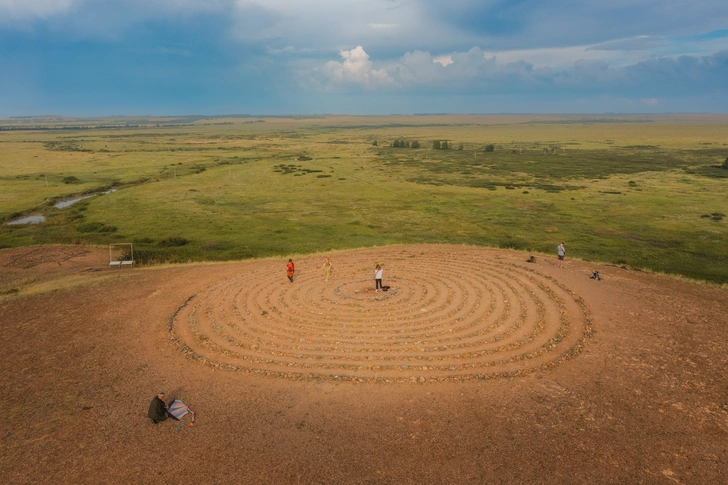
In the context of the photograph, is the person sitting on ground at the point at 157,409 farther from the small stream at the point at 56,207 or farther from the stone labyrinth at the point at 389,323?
the small stream at the point at 56,207

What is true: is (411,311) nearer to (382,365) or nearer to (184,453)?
(382,365)

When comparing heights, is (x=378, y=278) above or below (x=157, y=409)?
above

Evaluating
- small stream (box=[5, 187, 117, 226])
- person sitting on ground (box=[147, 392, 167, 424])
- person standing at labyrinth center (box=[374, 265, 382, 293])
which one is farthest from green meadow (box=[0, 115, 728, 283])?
person sitting on ground (box=[147, 392, 167, 424])

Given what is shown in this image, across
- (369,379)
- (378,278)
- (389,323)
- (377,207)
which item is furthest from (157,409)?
(377,207)

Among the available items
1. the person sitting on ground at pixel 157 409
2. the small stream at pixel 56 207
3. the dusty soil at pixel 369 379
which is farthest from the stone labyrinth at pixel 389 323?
the small stream at pixel 56 207

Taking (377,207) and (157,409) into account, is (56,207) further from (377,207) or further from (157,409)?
(157,409)

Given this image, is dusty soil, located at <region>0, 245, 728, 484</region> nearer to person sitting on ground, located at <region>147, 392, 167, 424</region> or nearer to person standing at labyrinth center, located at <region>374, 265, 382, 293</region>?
person sitting on ground, located at <region>147, 392, 167, 424</region>
